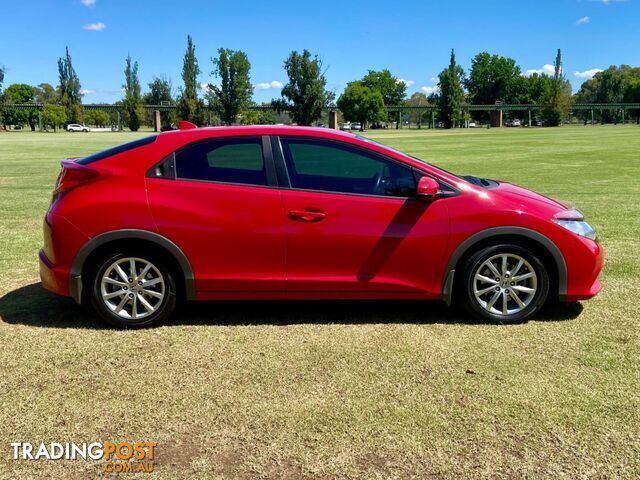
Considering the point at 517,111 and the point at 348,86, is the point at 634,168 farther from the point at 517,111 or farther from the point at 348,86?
the point at 517,111

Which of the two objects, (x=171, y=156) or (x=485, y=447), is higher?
(x=171, y=156)

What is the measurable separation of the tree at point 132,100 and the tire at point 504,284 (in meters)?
97.2

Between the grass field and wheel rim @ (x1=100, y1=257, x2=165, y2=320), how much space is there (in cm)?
21

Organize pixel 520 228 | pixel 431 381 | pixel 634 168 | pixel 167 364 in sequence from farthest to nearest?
pixel 634 168, pixel 520 228, pixel 167 364, pixel 431 381

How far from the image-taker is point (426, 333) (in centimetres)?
454

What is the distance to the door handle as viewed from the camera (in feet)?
14.7

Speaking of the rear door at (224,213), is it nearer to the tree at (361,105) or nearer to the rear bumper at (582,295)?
the rear bumper at (582,295)

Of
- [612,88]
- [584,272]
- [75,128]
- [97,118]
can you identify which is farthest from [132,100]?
[612,88]

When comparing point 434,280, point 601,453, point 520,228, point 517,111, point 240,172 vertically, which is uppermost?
point 517,111

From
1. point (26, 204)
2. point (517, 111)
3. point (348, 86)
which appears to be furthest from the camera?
point (517, 111)

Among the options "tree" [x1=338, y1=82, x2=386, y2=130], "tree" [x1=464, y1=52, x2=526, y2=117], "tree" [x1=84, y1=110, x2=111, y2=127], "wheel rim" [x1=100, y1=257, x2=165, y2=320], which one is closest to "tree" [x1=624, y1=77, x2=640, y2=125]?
"tree" [x1=464, y1=52, x2=526, y2=117]

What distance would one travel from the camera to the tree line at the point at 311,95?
276ft

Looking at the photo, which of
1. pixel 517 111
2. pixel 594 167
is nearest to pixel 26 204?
pixel 594 167

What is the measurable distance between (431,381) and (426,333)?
0.88 metres
